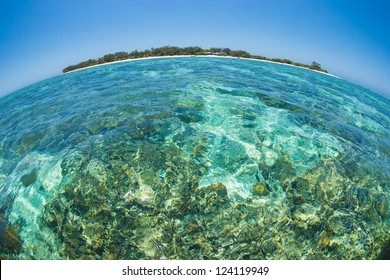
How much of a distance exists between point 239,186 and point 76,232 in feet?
9.30

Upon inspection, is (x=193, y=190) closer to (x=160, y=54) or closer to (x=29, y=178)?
(x=29, y=178)

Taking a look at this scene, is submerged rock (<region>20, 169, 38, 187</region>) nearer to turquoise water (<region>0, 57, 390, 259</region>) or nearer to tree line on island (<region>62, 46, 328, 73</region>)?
turquoise water (<region>0, 57, 390, 259</region>)

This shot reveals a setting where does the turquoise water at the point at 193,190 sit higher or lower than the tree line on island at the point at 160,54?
lower

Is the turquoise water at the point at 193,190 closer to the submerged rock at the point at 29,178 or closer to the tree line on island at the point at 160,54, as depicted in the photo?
the submerged rock at the point at 29,178

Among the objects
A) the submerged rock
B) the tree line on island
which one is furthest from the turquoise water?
the tree line on island

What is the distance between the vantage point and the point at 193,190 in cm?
368

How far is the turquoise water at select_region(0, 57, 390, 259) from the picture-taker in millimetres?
3057

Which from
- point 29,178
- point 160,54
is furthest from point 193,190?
point 160,54

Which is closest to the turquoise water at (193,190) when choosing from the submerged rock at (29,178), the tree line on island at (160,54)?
the submerged rock at (29,178)

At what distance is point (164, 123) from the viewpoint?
5648 mm

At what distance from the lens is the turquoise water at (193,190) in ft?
10.0
